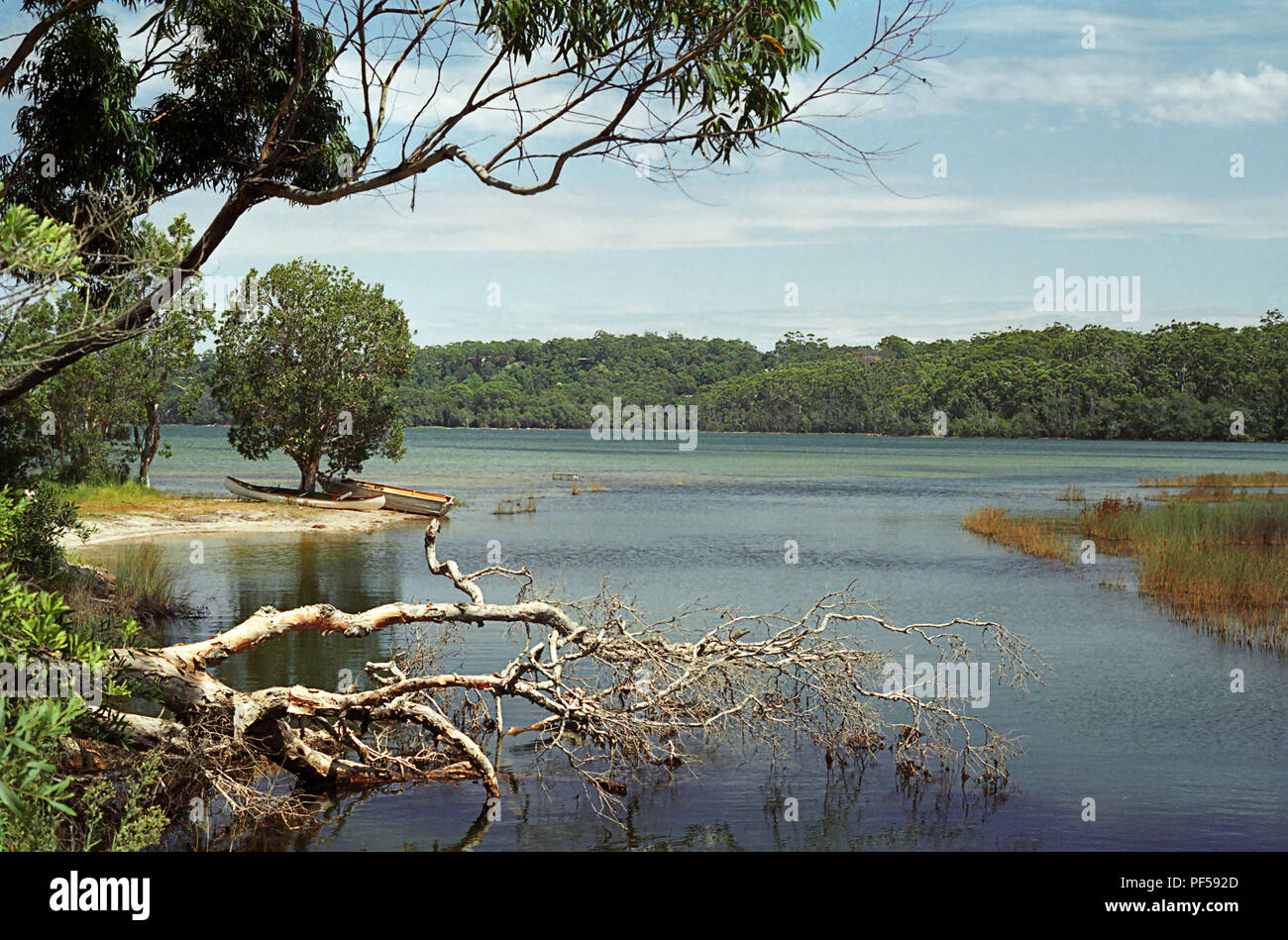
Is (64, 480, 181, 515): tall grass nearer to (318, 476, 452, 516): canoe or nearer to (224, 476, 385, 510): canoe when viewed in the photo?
(224, 476, 385, 510): canoe

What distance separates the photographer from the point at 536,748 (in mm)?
11258

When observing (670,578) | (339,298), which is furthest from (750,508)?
(670,578)

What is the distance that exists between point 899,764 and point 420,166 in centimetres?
717

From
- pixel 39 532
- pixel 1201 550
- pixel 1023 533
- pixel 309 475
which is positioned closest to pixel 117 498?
pixel 309 475

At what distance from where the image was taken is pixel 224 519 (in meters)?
32.9

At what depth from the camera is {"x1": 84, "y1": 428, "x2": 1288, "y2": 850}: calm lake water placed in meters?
9.59

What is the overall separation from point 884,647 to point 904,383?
157453 millimetres

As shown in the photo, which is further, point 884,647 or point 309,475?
point 309,475

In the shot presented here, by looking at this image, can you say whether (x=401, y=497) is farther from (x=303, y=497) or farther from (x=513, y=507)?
(x=513, y=507)

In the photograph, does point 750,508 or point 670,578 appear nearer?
point 670,578

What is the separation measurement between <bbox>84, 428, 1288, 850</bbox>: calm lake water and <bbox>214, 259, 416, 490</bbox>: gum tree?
459cm

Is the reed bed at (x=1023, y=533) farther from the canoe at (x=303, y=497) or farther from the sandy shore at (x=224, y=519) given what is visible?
the canoe at (x=303, y=497)

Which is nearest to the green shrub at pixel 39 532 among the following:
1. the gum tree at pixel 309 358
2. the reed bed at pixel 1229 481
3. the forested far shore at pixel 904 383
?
the gum tree at pixel 309 358

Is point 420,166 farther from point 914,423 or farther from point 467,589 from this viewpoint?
point 914,423
